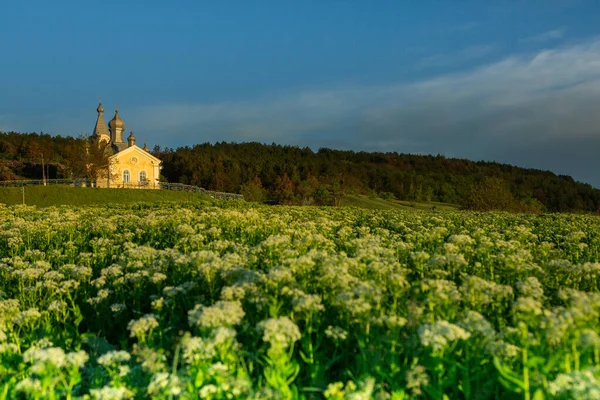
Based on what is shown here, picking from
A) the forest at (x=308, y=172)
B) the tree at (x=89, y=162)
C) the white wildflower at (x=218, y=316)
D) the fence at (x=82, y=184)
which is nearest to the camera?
the white wildflower at (x=218, y=316)

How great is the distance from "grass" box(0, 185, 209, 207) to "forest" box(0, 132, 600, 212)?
16.0 metres

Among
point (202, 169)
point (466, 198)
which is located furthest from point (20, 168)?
point (466, 198)

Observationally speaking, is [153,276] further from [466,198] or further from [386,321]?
[466,198]

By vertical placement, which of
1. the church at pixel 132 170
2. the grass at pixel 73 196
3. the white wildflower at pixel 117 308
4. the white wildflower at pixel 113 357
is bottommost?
the white wildflower at pixel 113 357

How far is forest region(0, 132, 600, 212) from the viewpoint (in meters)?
89.6

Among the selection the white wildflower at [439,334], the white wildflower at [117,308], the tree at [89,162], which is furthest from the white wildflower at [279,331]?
the tree at [89,162]

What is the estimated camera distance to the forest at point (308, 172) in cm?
8956

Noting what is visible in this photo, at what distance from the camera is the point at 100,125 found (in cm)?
9569

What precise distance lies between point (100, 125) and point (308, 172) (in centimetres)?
4273


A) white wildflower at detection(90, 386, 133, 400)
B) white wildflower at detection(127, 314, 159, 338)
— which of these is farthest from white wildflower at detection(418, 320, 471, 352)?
white wildflower at detection(127, 314, 159, 338)

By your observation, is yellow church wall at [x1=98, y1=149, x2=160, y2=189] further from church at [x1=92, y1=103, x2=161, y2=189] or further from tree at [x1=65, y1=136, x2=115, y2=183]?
tree at [x1=65, y1=136, x2=115, y2=183]

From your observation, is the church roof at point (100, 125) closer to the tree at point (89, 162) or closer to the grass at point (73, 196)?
the tree at point (89, 162)

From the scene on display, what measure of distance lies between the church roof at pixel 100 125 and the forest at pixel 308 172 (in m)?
6.29

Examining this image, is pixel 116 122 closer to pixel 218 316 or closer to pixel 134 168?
pixel 134 168
